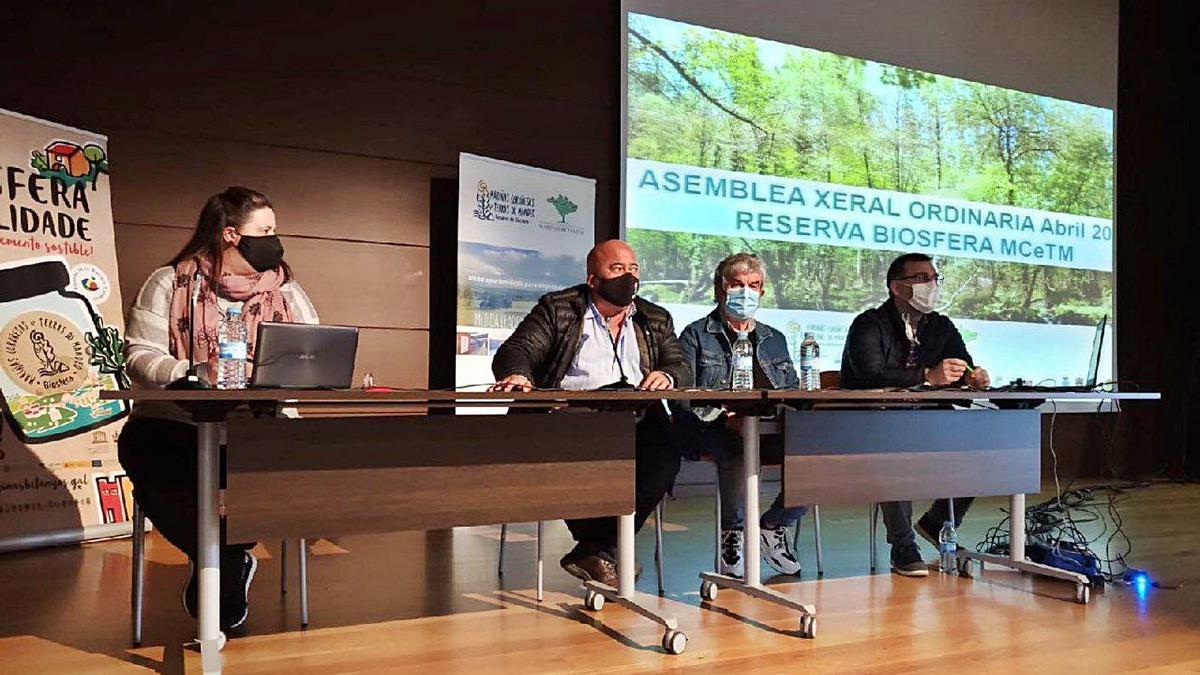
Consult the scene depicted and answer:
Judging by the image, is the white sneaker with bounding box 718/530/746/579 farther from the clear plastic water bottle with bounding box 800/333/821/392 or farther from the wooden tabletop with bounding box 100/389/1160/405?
the wooden tabletop with bounding box 100/389/1160/405

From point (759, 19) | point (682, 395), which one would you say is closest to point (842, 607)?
point (682, 395)

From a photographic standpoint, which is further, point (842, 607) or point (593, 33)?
point (593, 33)

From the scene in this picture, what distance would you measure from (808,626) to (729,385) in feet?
3.21

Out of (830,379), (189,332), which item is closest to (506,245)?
(830,379)

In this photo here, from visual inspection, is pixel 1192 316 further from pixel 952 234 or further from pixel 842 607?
pixel 842 607

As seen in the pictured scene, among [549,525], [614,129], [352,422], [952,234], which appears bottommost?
[549,525]

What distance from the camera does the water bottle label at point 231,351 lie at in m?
2.29

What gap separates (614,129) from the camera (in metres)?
5.58

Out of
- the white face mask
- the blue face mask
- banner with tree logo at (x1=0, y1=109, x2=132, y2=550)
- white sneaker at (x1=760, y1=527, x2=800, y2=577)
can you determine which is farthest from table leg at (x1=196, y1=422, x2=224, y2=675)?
the white face mask

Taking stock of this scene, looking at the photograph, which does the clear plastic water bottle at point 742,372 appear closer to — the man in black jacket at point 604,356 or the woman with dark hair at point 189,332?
the man in black jacket at point 604,356

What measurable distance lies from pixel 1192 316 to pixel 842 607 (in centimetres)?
579

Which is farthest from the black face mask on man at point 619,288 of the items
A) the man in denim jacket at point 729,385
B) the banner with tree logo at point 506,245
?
the banner with tree logo at point 506,245

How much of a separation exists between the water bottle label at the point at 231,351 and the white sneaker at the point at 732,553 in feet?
5.27

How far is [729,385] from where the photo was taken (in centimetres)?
336
